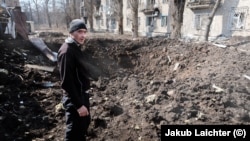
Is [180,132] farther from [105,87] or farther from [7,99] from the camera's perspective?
[7,99]

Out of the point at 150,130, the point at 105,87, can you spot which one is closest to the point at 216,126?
the point at 150,130

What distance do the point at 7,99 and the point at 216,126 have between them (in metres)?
4.42

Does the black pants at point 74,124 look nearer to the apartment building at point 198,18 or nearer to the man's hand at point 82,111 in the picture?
the man's hand at point 82,111

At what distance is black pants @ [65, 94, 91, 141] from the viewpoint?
9.12 ft

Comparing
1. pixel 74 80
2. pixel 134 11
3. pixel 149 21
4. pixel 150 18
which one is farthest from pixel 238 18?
pixel 74 80

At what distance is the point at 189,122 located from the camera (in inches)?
154

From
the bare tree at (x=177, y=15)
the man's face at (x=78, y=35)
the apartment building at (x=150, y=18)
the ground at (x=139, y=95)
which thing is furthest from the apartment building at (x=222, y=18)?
the man's face at (x=78, y=35)

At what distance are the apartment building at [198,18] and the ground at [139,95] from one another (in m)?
9.66

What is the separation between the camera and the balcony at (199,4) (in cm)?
2082

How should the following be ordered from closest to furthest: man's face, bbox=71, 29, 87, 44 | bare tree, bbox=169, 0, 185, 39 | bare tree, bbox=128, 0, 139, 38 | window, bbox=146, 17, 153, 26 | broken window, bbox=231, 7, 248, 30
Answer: man's face, bbox=71, 29, 87, 44 → bare tree, bbox=169, 0, 185, 39 → broken window, bbox=231, 7, 248, 30 → bare tree, bbox=128, 0, 139, 38 → window, bbox=146, 17, 153, 26

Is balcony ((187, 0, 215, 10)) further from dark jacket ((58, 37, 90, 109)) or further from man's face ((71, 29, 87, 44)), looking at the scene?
dark jacket ((58, 37, 90, 109))

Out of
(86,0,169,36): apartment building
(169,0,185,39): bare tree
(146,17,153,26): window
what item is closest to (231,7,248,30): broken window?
(86,0,169,36): apartment building

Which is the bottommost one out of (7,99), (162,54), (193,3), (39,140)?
(39,140)

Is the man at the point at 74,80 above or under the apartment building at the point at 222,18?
under
